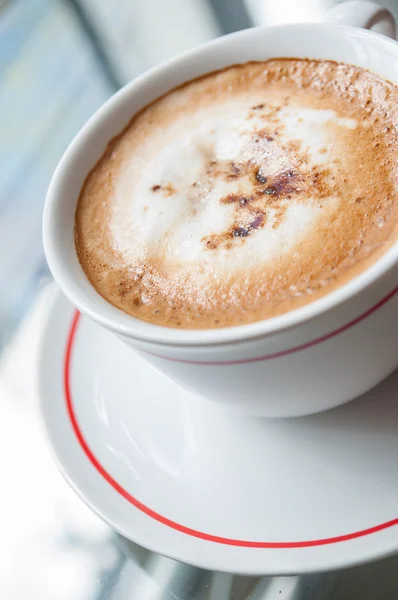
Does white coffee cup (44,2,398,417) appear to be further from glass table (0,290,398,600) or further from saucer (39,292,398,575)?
glass table (0,290,398,600)

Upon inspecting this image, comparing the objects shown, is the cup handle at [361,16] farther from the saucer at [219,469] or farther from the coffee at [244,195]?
the saucer at [219,469]

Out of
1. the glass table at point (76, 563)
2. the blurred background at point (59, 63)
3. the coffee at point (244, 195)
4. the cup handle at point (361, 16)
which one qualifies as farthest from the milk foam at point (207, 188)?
the blurred background at point (59, 63)

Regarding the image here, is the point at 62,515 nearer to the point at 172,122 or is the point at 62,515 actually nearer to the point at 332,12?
the point at 172,122

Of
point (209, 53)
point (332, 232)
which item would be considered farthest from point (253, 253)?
point (209, 53)


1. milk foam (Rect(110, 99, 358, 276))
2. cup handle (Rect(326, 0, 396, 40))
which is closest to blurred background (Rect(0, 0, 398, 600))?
milk foam (Rect(110, 99, 358, 276))

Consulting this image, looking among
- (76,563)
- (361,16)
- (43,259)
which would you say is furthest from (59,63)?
(76,563)

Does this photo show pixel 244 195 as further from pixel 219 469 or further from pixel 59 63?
pixel 59 63
